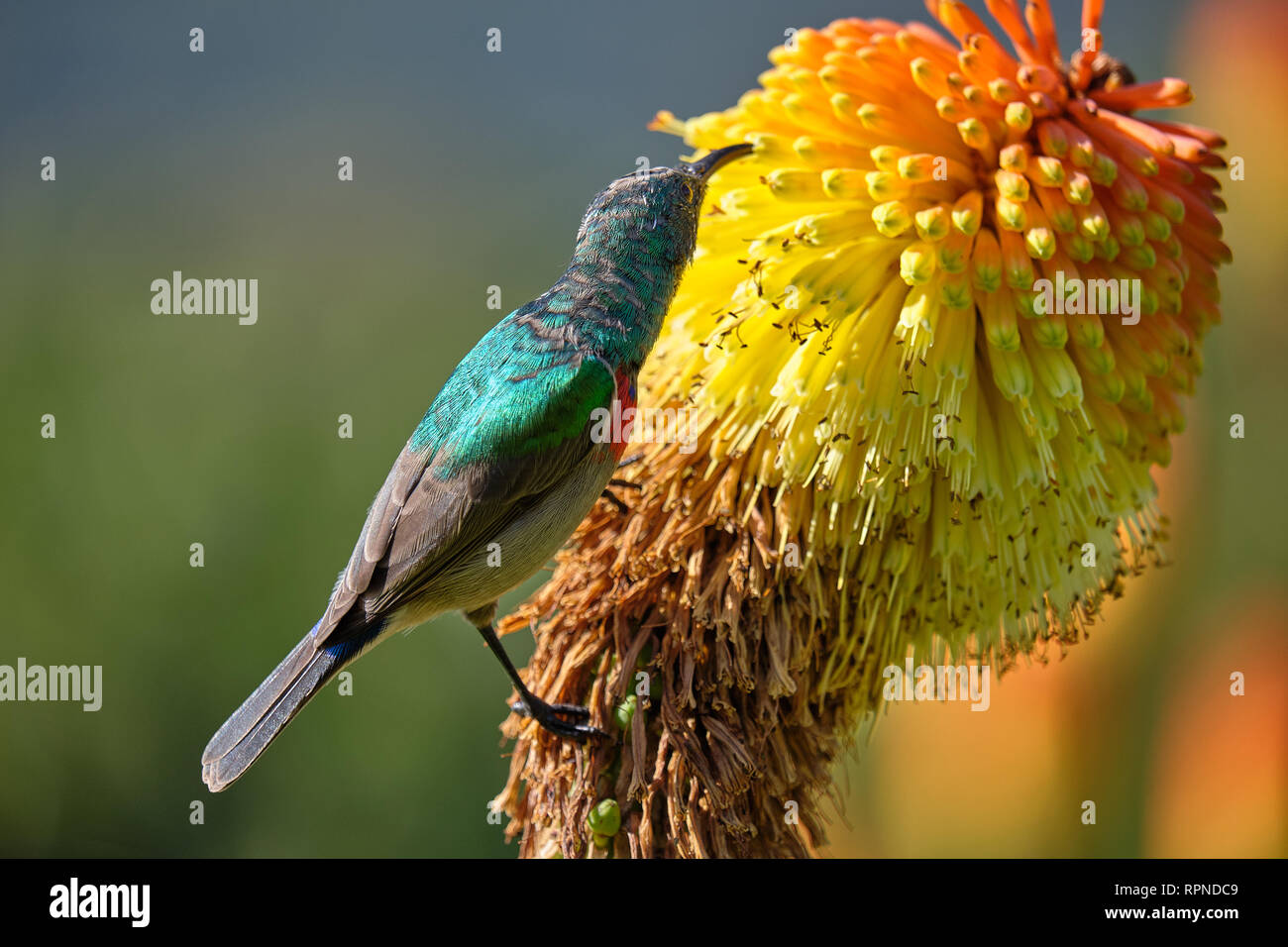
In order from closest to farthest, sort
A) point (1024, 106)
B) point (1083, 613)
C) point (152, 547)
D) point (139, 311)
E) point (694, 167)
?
point (1024, 106) → point (694, 167) → point (1083, 613) → point (152, 547) → point (139, 311)

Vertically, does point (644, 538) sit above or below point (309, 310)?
below

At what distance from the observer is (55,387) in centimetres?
543

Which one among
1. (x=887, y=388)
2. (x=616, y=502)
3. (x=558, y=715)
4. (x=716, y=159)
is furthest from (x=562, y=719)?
(x=716, y=159)

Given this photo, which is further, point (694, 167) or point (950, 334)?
point (694, 167)

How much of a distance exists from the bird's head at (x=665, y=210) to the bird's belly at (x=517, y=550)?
54 centimetres

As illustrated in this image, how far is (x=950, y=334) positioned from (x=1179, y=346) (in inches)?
20.7

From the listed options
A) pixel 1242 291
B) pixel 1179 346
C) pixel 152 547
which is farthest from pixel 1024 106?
→ pixel 152 547

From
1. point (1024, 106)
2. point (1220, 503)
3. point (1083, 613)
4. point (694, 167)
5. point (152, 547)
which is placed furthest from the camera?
point (152, 547)

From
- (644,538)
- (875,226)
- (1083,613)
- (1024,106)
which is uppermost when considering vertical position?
(1024,106)

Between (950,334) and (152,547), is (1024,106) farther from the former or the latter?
(152,547)

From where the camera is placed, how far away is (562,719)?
2.91 m

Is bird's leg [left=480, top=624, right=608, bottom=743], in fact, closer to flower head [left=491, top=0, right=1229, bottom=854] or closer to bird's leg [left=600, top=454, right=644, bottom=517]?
flower head [left=491, top=0, right=1229, bottom=854]

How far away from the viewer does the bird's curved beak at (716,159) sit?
2916 mm

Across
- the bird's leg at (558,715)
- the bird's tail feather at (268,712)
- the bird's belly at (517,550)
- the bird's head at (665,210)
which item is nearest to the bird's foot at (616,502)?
the bird's belly at (517,550)
